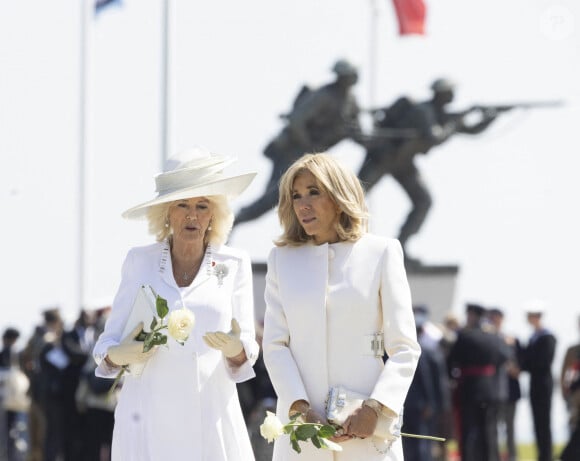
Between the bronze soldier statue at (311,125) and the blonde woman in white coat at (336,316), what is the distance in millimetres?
15646

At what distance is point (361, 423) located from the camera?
6164mm

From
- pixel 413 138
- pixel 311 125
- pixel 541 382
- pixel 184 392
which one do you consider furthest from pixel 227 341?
pixel 413 138

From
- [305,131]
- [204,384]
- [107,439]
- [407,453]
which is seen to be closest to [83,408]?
[107,439]

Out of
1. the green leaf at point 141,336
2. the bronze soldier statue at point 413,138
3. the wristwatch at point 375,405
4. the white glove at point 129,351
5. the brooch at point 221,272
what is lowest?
the wristwatch at point 375,405

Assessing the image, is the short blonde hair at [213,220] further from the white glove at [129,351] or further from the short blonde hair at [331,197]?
the short blonde hair at [331,197]

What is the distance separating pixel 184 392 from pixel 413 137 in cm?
1638

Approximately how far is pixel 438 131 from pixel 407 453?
720 centimetres

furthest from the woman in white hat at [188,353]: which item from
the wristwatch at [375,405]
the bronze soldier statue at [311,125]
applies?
the bronze soldier statue at [311,125]

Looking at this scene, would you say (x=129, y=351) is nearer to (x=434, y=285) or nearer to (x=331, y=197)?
(x=331, y=197)

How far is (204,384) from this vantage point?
7000 millimetres

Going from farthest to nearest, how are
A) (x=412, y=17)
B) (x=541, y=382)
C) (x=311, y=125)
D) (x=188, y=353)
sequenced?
(x=412, y=17) < (x=311, y=125) < (x=541, y=382) < (x=188, y=353)

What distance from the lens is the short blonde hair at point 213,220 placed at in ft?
23.5

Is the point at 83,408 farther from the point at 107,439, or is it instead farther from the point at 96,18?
the point at 96,18

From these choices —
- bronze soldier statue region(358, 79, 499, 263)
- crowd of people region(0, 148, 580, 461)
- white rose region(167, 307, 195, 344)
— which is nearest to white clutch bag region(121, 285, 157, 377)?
crowd of people region(0, 148, 580, 461)
